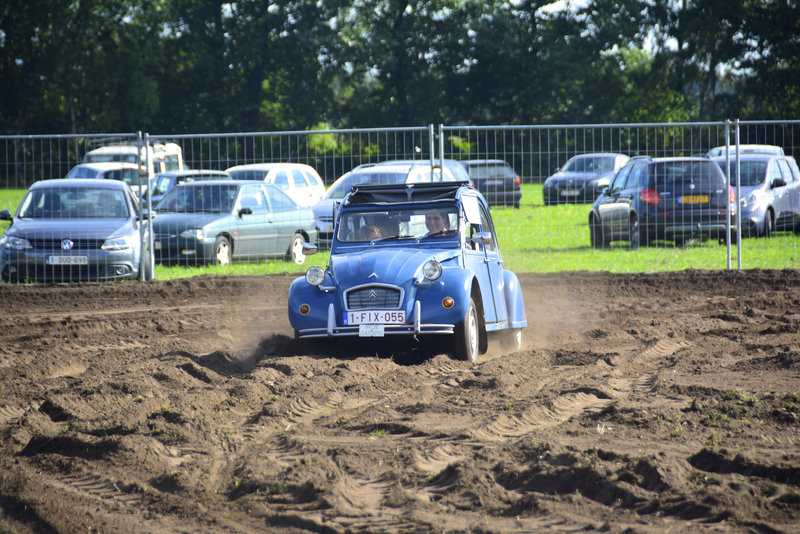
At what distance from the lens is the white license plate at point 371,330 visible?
8414 mm

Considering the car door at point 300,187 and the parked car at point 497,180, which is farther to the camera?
the car door at point 300,187

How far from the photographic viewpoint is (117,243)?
608 inches

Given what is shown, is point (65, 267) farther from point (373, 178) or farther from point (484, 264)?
point (484, 264)

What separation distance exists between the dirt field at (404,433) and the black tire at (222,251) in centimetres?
570

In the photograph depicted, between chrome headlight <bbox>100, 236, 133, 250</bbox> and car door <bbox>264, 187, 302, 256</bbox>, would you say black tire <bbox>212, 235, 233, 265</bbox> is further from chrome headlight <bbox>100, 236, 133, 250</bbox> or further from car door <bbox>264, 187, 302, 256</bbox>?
chrome headlight <bbox>100, 236, 133, 250</bbox>

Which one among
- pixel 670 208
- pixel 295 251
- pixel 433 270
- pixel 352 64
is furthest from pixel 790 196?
pixel 352 64

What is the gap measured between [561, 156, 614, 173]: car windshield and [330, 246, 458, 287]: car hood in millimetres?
5751

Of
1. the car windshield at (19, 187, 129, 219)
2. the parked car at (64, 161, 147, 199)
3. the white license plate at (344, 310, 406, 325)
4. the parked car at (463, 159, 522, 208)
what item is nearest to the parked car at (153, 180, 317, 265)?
the car windshield at (19, 187, 129, 219)

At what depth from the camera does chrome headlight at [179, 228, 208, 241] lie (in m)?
16.4

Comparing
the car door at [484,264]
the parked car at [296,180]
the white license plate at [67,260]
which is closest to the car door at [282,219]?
the white license plate at [67,260]

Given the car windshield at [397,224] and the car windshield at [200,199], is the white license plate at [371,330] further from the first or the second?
the car windshield at [200,199]

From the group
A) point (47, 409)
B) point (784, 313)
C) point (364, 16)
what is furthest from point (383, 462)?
point (364, 16)

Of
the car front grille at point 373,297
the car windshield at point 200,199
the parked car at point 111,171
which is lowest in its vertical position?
the car front grille at point 373,297

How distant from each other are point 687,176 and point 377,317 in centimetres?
939
